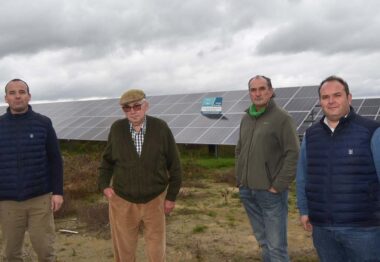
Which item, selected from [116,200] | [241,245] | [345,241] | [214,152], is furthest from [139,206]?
[214,152]

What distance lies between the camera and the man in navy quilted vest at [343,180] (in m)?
2.65

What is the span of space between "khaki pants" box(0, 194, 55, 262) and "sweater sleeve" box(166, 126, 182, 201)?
1177 millimetres

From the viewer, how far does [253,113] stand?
3881 millimetres

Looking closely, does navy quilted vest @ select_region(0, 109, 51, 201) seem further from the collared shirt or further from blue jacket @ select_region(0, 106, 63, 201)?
the collared shirt

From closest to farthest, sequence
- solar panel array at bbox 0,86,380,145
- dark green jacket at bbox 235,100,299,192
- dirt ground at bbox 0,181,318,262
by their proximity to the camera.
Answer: dark green jacket at bbox 235,100,299,192
dirt ground at bbox 0,181,318,262
solar panel array at bbox 0,86,380,145

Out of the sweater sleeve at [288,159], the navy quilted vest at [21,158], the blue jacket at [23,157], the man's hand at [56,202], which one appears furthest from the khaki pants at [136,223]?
the sweater sleeve at [288,159]

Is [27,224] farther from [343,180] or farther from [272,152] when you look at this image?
[343,180]

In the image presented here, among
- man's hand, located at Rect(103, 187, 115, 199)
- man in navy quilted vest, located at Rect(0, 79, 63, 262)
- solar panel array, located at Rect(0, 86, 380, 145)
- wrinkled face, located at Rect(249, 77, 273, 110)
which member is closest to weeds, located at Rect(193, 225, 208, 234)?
man's hand, located at Rect(103, 187, 115, 199)

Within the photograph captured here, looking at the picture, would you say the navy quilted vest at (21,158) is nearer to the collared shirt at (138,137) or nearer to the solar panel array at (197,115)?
the collared shirt at (138,137)

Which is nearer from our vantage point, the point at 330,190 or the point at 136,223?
the point at 330,190

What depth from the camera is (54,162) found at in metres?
3.86

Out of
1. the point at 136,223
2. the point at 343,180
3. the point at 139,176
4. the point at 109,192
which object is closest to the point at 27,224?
the point at 109,192

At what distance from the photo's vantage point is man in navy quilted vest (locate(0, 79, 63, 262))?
3.62 m

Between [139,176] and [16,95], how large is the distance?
1331mm
